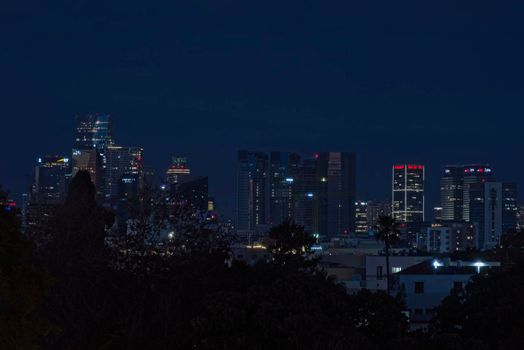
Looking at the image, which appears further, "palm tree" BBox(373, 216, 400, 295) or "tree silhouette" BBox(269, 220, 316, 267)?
"palm tree" BBox(373, 216, 400, 295)

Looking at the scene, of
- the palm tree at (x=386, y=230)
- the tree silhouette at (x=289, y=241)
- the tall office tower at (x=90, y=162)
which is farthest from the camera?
the tall office tower at (x=90, y=162)

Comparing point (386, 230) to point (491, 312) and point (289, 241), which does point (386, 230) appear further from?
point (491, 312)

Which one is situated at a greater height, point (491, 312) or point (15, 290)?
point (15, 290)

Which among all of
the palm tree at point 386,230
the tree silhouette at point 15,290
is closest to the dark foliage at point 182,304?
the tree silhouette at point 15,290

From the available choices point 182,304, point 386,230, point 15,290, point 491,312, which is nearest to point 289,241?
point 386,230

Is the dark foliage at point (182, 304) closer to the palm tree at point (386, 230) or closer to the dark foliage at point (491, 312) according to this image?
the dark foliage at point (491, 312)

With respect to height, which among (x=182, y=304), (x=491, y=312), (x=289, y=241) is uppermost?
(x=289, y=241)

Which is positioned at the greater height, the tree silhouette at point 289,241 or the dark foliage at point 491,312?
the tree silhouette at point 289,241

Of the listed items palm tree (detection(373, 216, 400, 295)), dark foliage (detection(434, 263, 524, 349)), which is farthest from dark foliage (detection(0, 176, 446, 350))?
palm tree (detection(373, 216, 400, 295))

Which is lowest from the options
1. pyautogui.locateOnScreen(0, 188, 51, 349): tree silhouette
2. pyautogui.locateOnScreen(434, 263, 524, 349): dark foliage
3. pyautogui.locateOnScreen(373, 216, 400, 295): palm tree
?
pyautogui.locateOnScreen(434, 263, 524, 349): dark foliage

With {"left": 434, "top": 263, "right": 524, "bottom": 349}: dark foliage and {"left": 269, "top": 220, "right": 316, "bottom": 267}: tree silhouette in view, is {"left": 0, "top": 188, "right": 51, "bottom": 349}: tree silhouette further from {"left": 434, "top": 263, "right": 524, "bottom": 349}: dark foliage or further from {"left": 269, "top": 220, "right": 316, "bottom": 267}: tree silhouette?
{"left": 269, "top": 220, "right": 316, "bottom": 267}: tree silhouette

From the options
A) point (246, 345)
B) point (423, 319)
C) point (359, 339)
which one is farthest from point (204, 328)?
point (423, 319)

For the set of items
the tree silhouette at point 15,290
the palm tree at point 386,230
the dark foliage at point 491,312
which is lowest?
the dark foliage at point 491,312

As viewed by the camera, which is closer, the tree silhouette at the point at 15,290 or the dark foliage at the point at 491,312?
the tree silhouette at the point at 15,290
